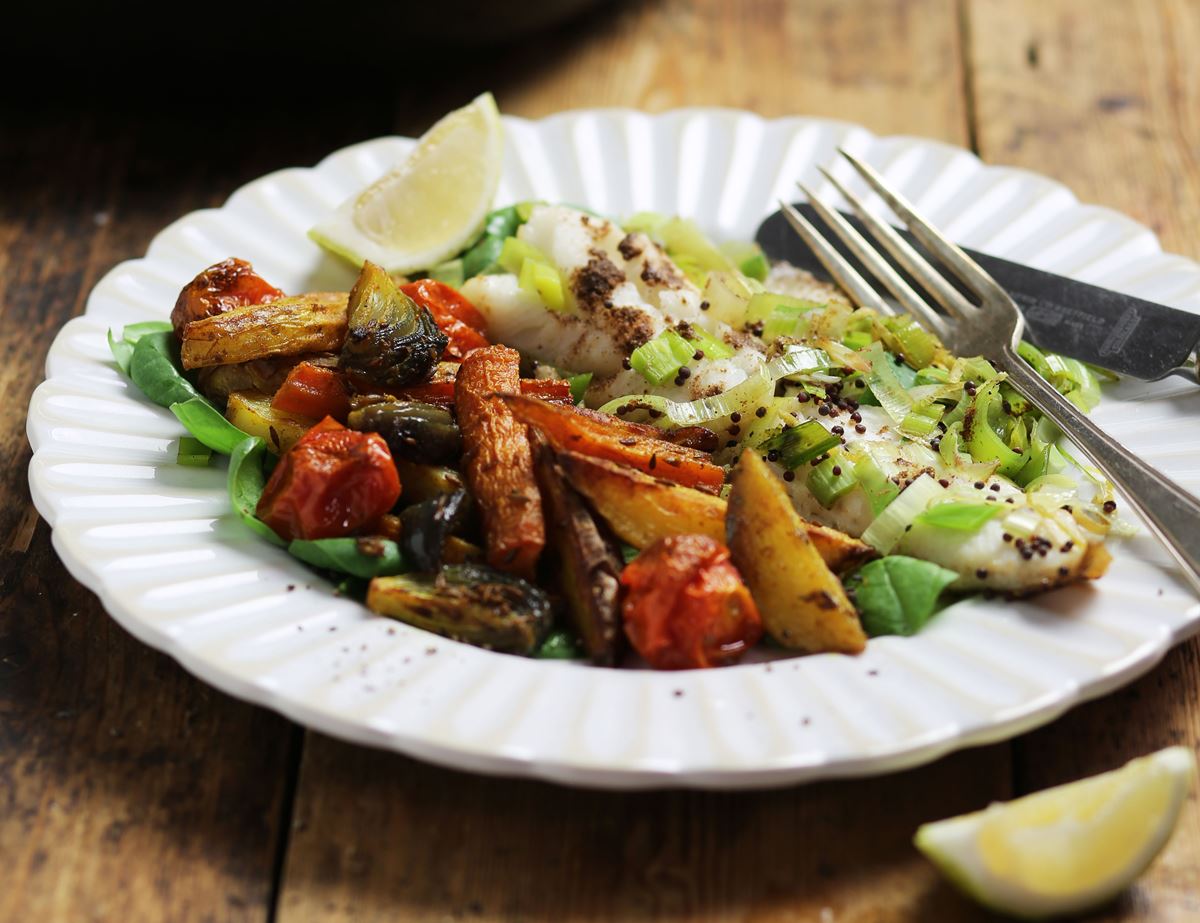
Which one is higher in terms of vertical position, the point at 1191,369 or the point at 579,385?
the point at 1191,369

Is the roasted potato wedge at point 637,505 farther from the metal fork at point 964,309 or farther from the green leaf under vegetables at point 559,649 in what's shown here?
the metal fork at point 964,309

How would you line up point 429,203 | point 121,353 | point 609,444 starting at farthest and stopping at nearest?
point 429,203 → point 121,353 → point 609,444

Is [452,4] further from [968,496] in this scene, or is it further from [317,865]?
[317,865]

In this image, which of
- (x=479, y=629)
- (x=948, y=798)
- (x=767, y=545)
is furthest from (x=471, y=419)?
(x=948, y=798)

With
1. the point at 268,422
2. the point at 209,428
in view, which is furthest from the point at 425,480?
the point at 209,428

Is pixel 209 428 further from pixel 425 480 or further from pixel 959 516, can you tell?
pixel 959 516
